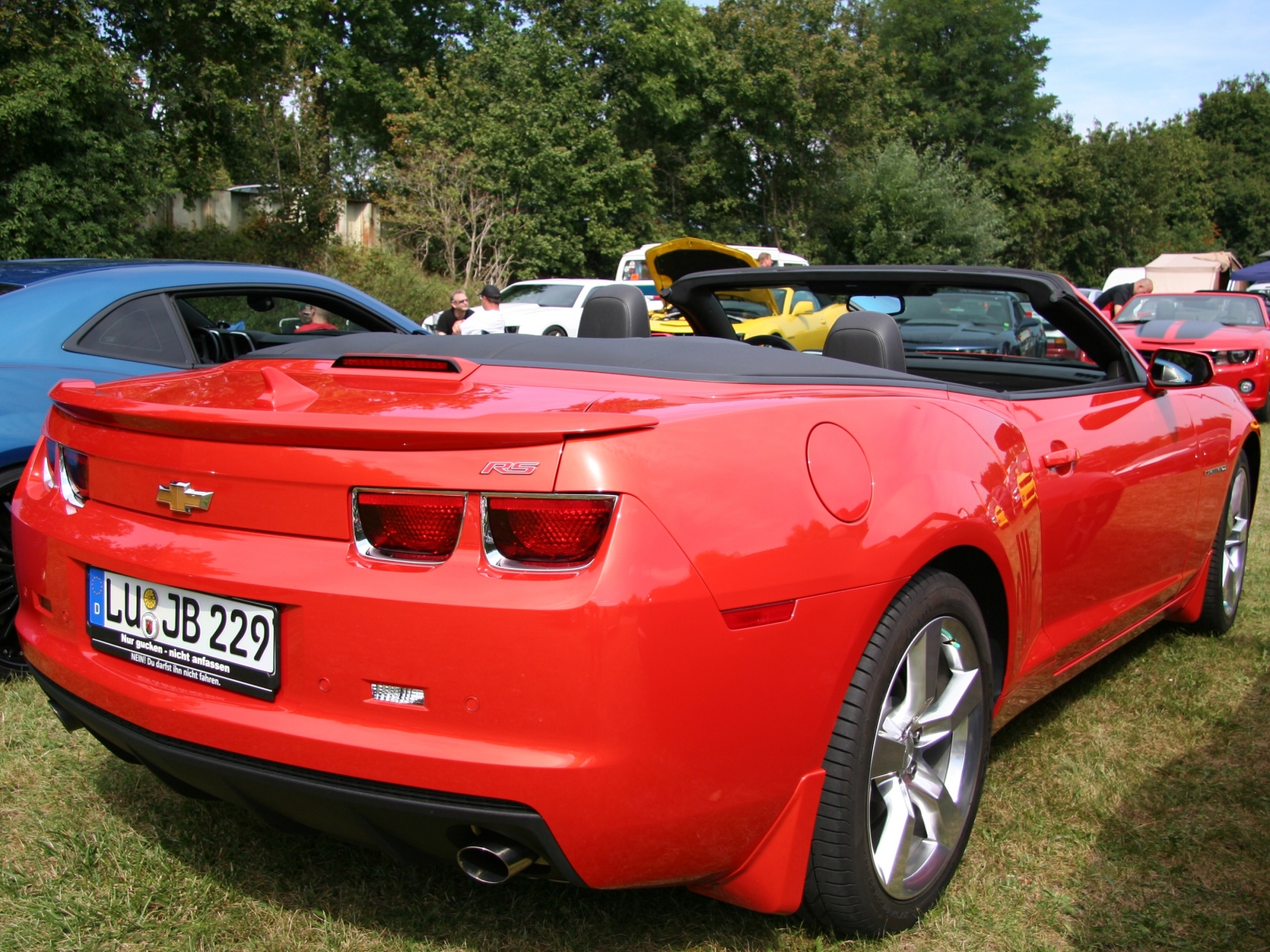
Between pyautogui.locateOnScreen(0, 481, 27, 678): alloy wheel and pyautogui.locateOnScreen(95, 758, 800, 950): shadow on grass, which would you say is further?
pyautogui.locateOnScreen(0, 481, 27, 678): alloy wheel

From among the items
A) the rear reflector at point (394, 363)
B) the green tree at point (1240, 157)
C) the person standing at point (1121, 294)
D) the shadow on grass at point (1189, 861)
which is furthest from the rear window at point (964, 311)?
the green tree at point (1240, 157)

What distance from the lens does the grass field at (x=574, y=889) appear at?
2.22m

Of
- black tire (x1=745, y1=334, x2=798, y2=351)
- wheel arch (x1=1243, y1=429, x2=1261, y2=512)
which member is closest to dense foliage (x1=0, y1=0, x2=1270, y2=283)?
black tire (x1=745, y1=334, x2=798, y2=351)

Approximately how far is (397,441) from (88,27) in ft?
61.4

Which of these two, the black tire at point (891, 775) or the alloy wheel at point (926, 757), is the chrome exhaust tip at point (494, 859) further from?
the alloy wheel at point (926, 757)

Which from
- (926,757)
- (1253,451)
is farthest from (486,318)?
(926,757)

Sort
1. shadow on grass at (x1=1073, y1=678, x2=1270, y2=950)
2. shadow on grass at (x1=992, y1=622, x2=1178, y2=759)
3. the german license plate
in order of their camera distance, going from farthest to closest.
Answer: shadow on grass at (x1=992, y1=622, x2=1178, y2=759) → shadow on grass at (x1=1073, y1=678, x2=1270, y2=950) → the german license plate

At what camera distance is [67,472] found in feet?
7.46

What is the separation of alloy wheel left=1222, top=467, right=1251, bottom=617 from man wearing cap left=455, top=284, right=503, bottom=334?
8849 millimetres

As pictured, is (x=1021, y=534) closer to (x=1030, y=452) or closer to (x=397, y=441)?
(x=1030, y=452)

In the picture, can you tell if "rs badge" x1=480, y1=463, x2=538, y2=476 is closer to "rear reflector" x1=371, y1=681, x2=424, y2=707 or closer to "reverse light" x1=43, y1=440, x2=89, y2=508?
"rear reflector" x1=371, y1=681, x2=424, y2=707

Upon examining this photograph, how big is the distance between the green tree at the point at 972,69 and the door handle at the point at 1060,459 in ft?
168

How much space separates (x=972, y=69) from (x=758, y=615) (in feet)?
183

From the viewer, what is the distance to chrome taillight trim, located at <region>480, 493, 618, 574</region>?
1.70 meters
